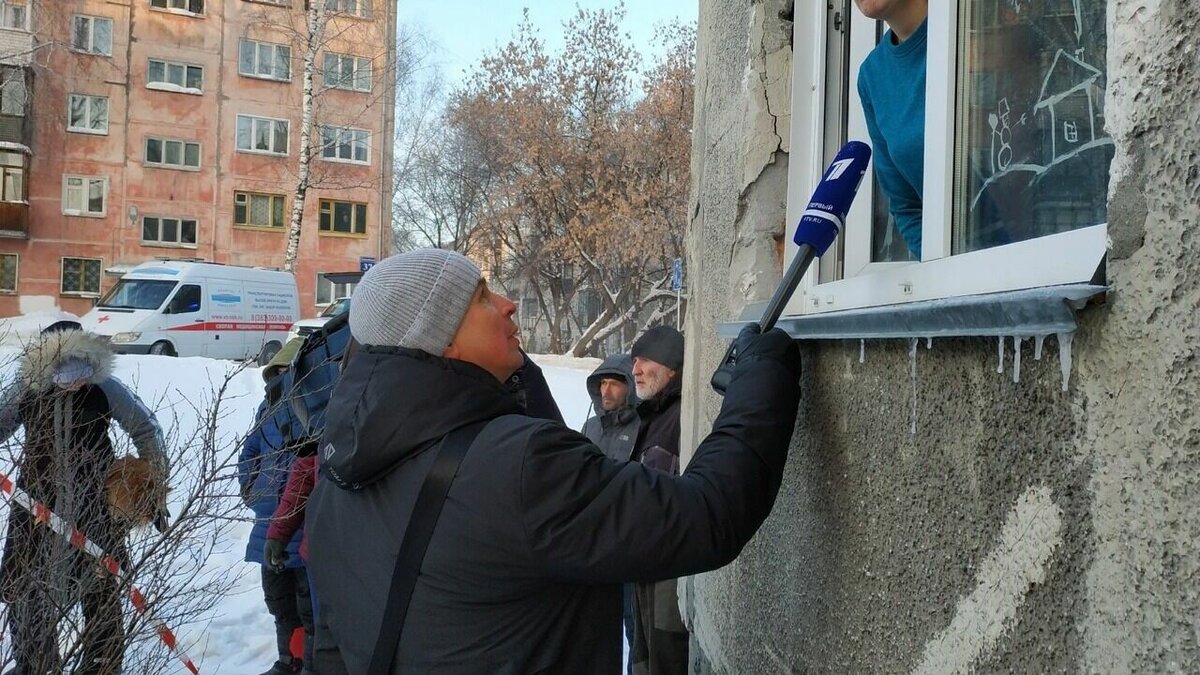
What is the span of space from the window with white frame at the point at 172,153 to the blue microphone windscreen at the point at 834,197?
2683 centimetres

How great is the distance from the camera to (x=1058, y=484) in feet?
3.57

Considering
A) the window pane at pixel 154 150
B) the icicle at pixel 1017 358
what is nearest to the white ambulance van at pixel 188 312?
the window pane at pixel 154 150

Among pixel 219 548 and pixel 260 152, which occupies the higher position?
pixel 260 152

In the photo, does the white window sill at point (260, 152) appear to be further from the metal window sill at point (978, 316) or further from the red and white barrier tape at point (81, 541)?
the metal window sill at point (978, 316)

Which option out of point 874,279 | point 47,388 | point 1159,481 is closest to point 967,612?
point 1159,481

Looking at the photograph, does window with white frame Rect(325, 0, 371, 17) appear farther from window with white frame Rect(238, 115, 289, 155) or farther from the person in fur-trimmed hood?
the person in fur-trimmed hood

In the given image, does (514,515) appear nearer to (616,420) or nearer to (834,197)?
(834,197)

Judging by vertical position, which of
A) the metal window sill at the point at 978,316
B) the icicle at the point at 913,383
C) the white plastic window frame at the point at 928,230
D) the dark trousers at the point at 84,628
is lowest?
the dark trousers at the point at 84,628

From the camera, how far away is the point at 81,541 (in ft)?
10.1

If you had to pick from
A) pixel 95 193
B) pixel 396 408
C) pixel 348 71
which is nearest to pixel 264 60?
pixel 348 71

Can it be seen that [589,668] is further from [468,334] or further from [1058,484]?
[1058,484]

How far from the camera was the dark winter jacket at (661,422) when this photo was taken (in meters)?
4.20

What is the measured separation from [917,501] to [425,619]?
82 centimetres

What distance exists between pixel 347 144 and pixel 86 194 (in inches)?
267
